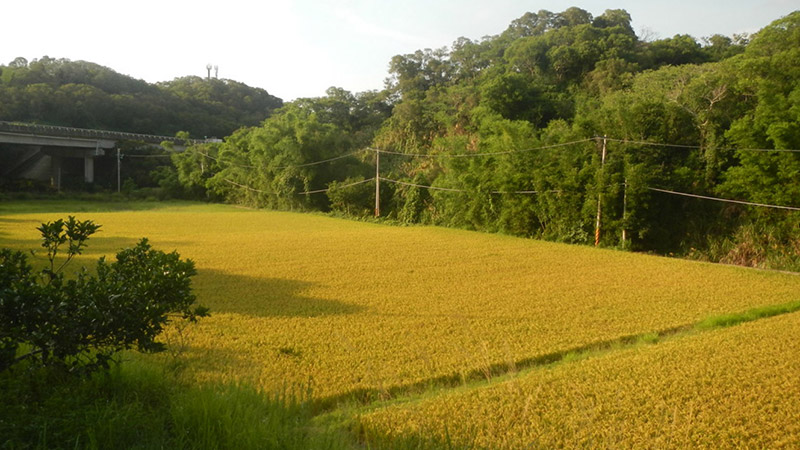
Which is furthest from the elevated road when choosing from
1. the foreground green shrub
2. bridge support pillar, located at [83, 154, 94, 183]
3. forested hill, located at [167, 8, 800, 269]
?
the foreground green shrub

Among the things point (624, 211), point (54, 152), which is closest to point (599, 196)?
point (624, 211)

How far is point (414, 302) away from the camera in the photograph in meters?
7.58

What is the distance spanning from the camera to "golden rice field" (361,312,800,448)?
3.29 meters

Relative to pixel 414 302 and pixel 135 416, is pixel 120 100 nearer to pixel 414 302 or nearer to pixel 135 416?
pixel 414 302

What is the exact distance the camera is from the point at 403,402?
400 centimetres

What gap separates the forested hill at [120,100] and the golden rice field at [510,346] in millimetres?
36027

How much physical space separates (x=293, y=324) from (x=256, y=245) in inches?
330

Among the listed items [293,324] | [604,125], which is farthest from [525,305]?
Result: [604,125]

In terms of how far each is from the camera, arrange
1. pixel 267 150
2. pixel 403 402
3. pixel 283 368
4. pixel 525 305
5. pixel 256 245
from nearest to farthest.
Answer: pixel 403 402 → pixel 283 368 → pixel 525 305 → pixel 256 245 → pixel 267 150

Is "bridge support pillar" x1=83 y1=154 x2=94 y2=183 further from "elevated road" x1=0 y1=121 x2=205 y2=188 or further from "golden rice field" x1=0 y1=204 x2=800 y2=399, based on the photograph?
"golden rice field" x1=0 y1=204 x2=800 y2=399

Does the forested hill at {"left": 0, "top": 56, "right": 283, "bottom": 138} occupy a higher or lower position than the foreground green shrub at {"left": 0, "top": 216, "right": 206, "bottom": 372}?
higher

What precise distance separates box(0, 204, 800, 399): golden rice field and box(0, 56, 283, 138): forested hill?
104 ft

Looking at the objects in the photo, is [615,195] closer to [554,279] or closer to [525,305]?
[554,279]

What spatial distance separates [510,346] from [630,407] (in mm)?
1751
